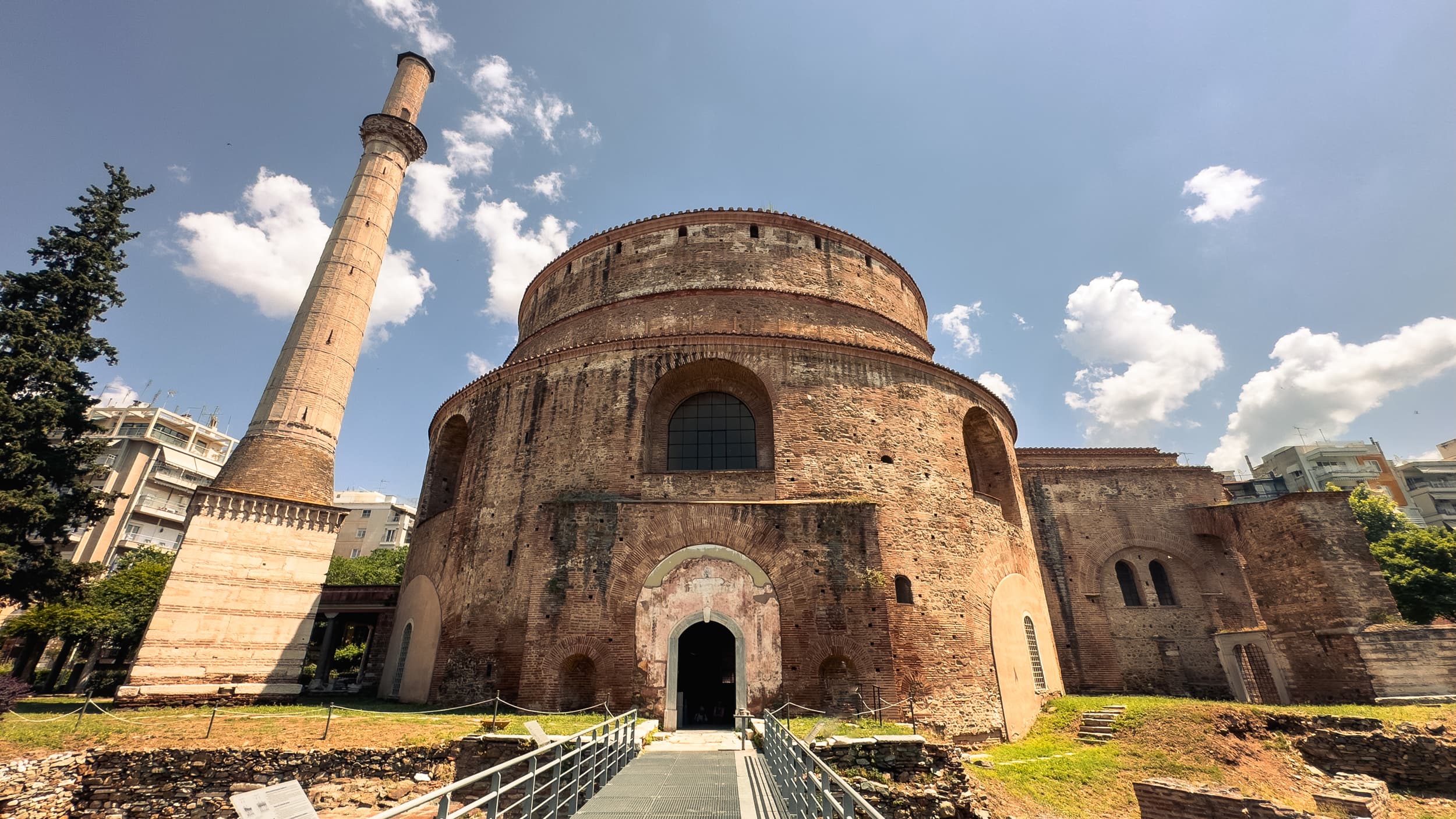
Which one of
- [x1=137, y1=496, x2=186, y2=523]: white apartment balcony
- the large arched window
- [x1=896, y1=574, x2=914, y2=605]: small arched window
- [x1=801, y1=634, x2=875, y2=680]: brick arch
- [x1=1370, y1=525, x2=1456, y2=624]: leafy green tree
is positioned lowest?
[x1=801, y1=634, x2=875, y2=680]: brick arch

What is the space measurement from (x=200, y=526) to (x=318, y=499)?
259 centimetres

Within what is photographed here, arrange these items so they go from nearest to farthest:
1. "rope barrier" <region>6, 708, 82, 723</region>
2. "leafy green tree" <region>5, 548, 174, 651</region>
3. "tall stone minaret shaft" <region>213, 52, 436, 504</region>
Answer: "rope barrier" <region>6, 708, 82, 723</region>
"tall stone minaret shaft" <region>213, 52, 436, 504</region>
"leafy green tree" <region>5, 548, 174, 651</region>

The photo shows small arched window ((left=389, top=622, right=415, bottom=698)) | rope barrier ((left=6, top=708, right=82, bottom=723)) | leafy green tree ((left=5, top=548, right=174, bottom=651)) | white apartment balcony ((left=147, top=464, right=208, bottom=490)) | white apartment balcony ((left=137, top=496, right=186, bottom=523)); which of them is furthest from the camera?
white apartment balcony ((left=147, top=464, right=208, bottom=490))

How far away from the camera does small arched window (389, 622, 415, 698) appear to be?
1441 cm

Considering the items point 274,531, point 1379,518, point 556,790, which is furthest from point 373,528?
point 1379,518

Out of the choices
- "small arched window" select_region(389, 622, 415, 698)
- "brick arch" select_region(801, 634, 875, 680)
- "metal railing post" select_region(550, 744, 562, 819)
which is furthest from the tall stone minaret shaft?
"metal railing post" select_region(550, 744, 562, 819)

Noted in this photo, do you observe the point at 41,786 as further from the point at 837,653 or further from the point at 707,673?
the point at 837,653

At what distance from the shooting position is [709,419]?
1441 centimetres

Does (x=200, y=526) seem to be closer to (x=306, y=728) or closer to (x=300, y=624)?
(x=300, y=624)

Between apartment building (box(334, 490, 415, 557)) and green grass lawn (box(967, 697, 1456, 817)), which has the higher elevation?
apartment building (box(334, 490, 415, 557))

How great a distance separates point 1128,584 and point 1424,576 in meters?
12.1

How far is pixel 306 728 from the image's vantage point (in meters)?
10.2

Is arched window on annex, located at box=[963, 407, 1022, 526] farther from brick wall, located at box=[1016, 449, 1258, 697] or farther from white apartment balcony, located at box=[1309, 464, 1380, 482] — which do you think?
white apartment balcony, located at box=[1309, 464, 1380, 482]

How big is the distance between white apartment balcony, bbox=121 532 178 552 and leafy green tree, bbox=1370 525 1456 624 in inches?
2183
